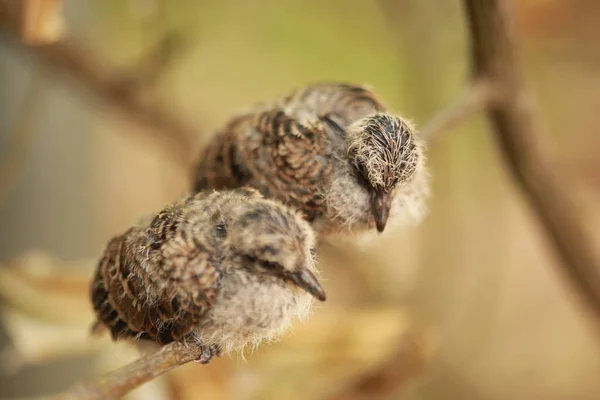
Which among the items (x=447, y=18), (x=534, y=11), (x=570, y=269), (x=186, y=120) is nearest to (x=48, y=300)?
(x=186, y=120)

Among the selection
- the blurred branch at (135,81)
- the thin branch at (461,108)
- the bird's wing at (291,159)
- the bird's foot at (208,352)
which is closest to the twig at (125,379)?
the bird's foot at (208,352)

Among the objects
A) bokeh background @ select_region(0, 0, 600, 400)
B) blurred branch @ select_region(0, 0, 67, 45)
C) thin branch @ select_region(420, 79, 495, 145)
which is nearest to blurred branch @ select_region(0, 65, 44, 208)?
bokeh background @ select_region(0, 0, 600, 400)

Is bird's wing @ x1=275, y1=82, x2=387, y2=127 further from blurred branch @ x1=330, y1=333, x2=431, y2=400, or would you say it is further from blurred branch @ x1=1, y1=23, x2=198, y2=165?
blurred branch @ x1=1, y1=23, x2=198, y2=165

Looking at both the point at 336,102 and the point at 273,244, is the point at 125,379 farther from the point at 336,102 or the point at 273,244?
the point at 336,102

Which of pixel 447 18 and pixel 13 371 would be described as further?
pixel 447 18

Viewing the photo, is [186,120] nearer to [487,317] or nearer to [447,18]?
[447,18]

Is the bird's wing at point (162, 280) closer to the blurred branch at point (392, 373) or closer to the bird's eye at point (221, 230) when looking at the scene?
the bird's eye at point (221, 230)
